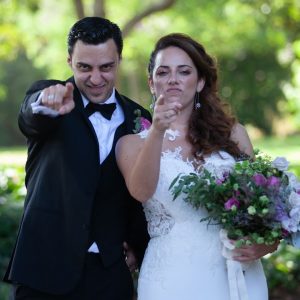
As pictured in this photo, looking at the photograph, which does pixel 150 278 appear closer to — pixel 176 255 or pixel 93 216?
pixel 176 255

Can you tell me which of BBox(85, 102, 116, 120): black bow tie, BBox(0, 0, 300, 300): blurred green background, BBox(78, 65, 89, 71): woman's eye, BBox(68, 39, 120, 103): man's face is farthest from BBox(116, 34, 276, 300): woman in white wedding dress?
BBox(0, 0, 300, 300): blurred green background

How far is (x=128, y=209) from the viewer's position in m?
3.82

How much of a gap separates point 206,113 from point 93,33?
82cm

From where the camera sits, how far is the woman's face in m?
3.74

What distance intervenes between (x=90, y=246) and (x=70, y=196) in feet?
0.99

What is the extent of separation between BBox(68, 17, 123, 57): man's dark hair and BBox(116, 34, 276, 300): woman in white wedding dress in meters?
0.31

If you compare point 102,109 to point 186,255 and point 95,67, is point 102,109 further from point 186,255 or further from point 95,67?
point 186,255

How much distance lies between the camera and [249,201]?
325 centimetres

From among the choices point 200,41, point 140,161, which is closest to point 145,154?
point 140,161

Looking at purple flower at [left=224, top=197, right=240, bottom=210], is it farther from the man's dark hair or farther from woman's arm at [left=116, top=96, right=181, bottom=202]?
the man's dark hair

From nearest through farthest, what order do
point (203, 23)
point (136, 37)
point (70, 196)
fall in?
point (70, 196)
point (203, 23)
point (136, 37)

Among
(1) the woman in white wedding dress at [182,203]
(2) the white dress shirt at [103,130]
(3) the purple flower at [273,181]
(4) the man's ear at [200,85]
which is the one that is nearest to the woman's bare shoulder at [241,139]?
(1) the woman in white wedding dress at [182,203]

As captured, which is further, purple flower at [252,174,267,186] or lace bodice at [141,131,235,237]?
lace bodice at [141,131,235,237]

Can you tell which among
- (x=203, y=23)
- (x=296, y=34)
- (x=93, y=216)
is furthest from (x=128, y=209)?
(x=296, y=34)
